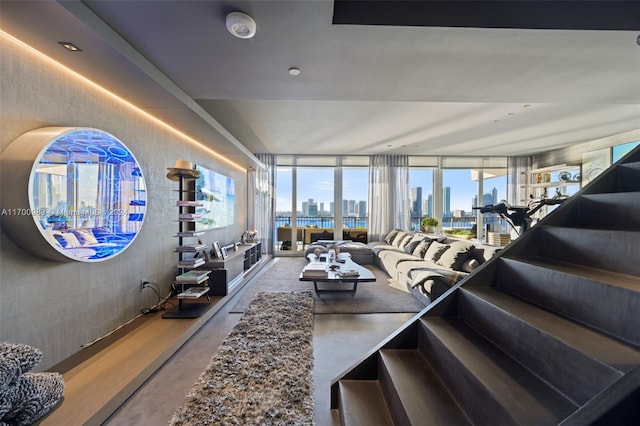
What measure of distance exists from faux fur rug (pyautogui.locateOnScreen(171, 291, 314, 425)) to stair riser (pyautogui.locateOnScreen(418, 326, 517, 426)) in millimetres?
837

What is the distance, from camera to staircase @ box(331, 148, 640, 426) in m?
0.76

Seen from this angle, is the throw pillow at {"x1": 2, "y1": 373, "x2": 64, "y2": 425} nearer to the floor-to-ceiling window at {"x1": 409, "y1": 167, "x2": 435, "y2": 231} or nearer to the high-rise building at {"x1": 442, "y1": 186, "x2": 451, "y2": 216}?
the floor-to-ceiling window at {"x1": 409, "y1": 167, "x2": 435, "y2": 231}

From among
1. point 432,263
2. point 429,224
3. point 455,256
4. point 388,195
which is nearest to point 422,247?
point 432,263

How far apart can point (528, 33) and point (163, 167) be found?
11.6 feet

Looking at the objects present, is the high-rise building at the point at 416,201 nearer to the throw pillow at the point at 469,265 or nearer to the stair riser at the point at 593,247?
the throw pillow at the point at 469,265

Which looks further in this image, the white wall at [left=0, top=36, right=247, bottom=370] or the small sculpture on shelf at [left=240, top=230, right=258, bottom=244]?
the small sculpture on shelf at [left=240, top=230, right=258, bottom=244]

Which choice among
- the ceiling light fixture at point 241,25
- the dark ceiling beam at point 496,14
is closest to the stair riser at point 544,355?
the dark ceiling beam at point 496,14

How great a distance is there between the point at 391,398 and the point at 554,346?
0.74m

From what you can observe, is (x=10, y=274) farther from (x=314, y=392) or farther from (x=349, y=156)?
(x=349, y=156)

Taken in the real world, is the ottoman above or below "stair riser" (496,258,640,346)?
below

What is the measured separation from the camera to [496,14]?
5.29ft

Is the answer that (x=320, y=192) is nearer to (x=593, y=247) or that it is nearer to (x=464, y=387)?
(x=593, y=247)

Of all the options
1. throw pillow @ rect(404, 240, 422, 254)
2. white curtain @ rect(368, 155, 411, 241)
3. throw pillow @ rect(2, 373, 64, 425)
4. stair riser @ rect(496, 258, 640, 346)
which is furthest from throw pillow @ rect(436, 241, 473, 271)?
throw pillow @ rect(2, 373, 64, 425)

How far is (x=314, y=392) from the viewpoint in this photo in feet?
5.55
